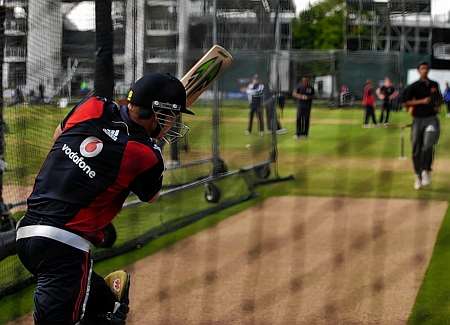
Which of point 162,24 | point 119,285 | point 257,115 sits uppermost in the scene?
point 162,24

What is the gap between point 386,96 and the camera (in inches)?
691

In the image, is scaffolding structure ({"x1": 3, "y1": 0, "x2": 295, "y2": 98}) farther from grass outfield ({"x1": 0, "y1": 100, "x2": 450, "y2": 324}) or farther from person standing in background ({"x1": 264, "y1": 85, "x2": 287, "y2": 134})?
person standing in background ({"x1": 264, "y1": 85, "x2": 287, "y2": 134})

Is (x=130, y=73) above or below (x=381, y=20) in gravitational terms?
below

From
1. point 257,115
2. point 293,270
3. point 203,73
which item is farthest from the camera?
point 257,115

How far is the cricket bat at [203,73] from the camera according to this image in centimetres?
482

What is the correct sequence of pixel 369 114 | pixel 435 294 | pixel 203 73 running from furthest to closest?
1. pixel 369 114
2. pixel 435 294
3. pixel 203 73

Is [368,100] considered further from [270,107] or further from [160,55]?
[160,55]

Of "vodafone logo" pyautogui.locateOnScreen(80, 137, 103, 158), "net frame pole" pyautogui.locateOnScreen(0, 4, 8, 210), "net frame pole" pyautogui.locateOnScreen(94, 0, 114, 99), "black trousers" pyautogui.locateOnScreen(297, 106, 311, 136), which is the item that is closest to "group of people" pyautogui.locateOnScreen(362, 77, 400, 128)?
"black trousers" pyautogui.locateOnScreen(297, 106, 311, 136)

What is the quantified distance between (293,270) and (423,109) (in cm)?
498

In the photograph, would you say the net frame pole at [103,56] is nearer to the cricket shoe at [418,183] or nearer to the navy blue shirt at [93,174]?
the navy blue shirt at [93,174]

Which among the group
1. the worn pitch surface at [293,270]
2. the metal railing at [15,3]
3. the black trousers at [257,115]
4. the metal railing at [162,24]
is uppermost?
the metal railing at [15,3]

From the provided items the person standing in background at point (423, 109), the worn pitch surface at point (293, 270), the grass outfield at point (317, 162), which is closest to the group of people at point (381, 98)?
the grass outfield at point (317, 162)

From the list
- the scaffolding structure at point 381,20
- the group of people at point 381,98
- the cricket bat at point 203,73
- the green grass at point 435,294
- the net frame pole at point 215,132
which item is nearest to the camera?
the cricket bat at point 203,73

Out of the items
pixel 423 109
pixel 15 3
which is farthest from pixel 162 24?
pixel 423 109
